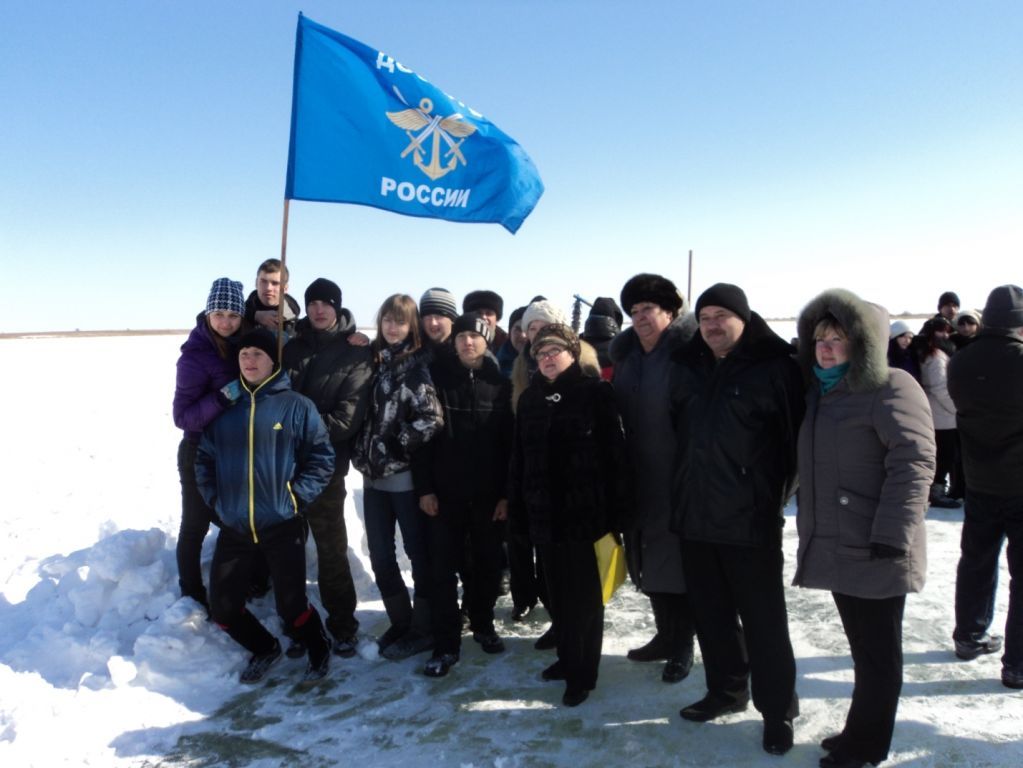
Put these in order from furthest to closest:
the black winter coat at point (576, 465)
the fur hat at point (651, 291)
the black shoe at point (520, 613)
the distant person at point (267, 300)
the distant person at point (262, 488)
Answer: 1. the black shoe at point (520, 613)
2. the distant person at point (267, 300)
3. the distant person at point (262, 488)
4. the fur hat at point (651, 291)
5. the black winter coat at point (576, 465)

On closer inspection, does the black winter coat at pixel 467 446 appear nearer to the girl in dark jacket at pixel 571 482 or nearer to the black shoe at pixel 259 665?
the girl in dark jacket at pixel 571 482

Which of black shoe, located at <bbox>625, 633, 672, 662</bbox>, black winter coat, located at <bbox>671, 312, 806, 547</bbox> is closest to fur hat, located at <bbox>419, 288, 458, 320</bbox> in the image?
black winter coat, located at <bbox>671, 312, 806, 547</bbox>

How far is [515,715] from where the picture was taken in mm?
3406

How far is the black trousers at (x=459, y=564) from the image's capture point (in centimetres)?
399

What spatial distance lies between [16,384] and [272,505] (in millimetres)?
19008

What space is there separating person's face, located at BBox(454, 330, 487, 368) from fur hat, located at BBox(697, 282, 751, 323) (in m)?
1.40

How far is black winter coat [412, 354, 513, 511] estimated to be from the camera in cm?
397

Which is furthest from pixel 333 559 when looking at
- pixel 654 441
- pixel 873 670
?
pixel 873 670

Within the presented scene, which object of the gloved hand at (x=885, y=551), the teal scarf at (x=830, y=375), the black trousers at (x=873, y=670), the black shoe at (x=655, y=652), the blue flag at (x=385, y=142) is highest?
the blue flag at (x=385, y=142)

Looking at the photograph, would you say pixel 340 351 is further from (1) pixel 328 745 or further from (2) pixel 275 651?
(1) pixel 328 745

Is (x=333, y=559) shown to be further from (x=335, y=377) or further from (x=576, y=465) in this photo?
(x=576, y=465)

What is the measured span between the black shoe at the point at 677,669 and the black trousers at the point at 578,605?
0.46 meters

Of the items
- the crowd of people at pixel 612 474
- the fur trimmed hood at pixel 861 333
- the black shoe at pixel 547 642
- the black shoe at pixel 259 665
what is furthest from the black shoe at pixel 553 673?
the fur trimmed hood at pixel 861 333

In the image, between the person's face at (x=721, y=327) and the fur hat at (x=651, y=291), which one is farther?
the fur hat at (x=651, y=291)
